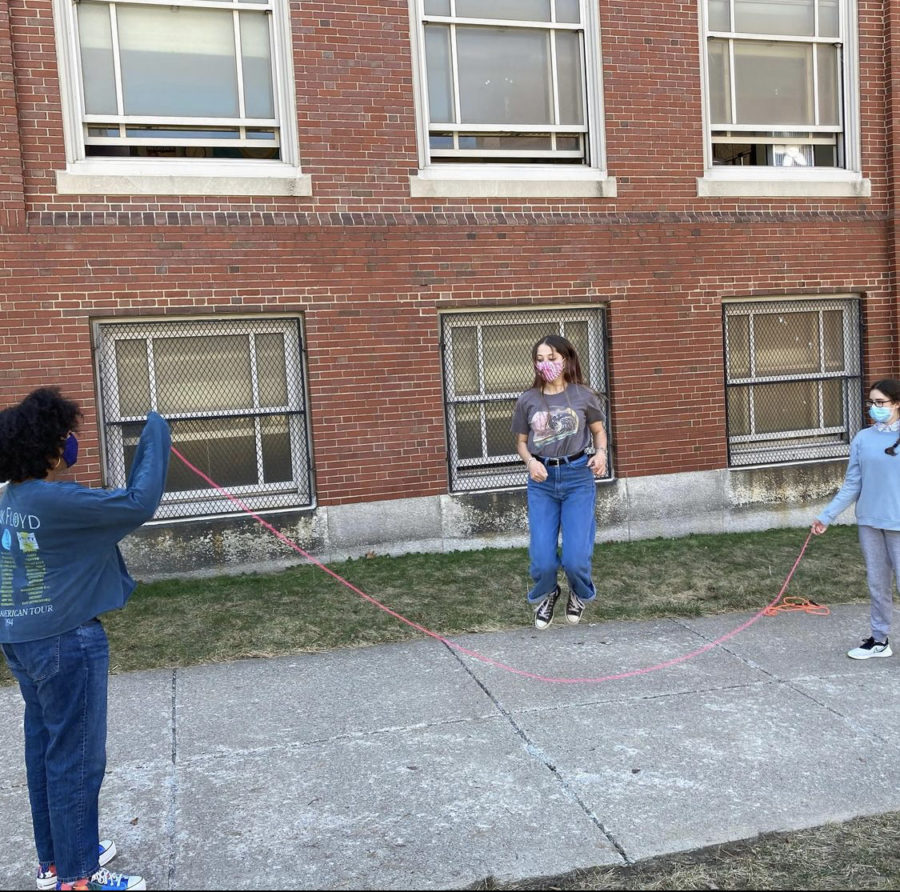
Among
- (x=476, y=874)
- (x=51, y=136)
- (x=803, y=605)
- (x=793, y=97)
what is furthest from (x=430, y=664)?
(x=793, y=97)

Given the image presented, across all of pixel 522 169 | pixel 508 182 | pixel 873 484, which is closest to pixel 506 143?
pixel 522 169

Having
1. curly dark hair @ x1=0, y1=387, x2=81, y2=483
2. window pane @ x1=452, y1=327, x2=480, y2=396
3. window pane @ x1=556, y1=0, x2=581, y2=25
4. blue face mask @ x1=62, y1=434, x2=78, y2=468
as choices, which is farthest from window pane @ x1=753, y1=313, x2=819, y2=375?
curly dark hair @ x1=0, y1=387, x2=81, y2=483

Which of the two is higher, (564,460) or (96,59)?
(96,59)

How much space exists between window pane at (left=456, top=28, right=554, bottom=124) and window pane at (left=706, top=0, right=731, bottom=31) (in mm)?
1822

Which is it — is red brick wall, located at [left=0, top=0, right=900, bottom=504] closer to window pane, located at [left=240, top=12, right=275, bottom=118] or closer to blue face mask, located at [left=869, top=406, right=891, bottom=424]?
window pane, located at [left=240, top=12, right=275, bottom=118]

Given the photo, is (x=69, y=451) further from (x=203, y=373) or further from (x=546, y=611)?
Result: (x=203, y=373)

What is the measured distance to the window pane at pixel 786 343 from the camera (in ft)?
33.1

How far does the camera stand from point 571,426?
592 centimetres

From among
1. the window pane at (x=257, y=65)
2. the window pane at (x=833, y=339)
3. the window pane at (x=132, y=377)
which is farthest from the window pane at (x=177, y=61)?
the window pane at (x=833, y=339)

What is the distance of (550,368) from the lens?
5.90m

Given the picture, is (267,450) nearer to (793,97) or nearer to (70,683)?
(70,683)

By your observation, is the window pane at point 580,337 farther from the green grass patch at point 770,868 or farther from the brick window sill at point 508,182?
the green grass patch at point 770,868

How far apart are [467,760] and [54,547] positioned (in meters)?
2.15

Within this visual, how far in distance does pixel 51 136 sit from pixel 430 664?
5371mm
